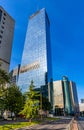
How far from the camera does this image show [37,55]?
492 ft

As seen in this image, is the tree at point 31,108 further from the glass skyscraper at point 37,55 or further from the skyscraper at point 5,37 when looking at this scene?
the glass skyscraper at point 37,55

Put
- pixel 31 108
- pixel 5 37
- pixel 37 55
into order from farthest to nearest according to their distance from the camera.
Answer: pixel 37 55 → pixel 5 37 → pixel 31 108

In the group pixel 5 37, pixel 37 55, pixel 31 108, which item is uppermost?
pixel 37 55

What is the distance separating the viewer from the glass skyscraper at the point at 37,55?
449 ft

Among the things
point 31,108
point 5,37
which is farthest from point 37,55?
point 31,108

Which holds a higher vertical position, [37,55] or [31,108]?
[37,55]

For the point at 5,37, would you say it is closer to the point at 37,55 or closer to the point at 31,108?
the point at 37,55

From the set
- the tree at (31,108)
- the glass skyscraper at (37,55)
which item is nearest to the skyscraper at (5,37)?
the glass skyscraper at (37,55)

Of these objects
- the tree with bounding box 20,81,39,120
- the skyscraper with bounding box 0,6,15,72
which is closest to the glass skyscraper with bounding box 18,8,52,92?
the skyscraper with bounding box 0,6,15,72

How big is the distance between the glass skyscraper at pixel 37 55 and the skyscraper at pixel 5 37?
4730 centimetres

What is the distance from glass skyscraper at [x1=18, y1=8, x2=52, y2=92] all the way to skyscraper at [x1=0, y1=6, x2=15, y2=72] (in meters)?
47.3

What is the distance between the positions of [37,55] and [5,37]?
194 ft

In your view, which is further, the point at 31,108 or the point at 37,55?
the point at 37,55

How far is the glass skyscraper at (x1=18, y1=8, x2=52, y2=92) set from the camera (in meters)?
137
